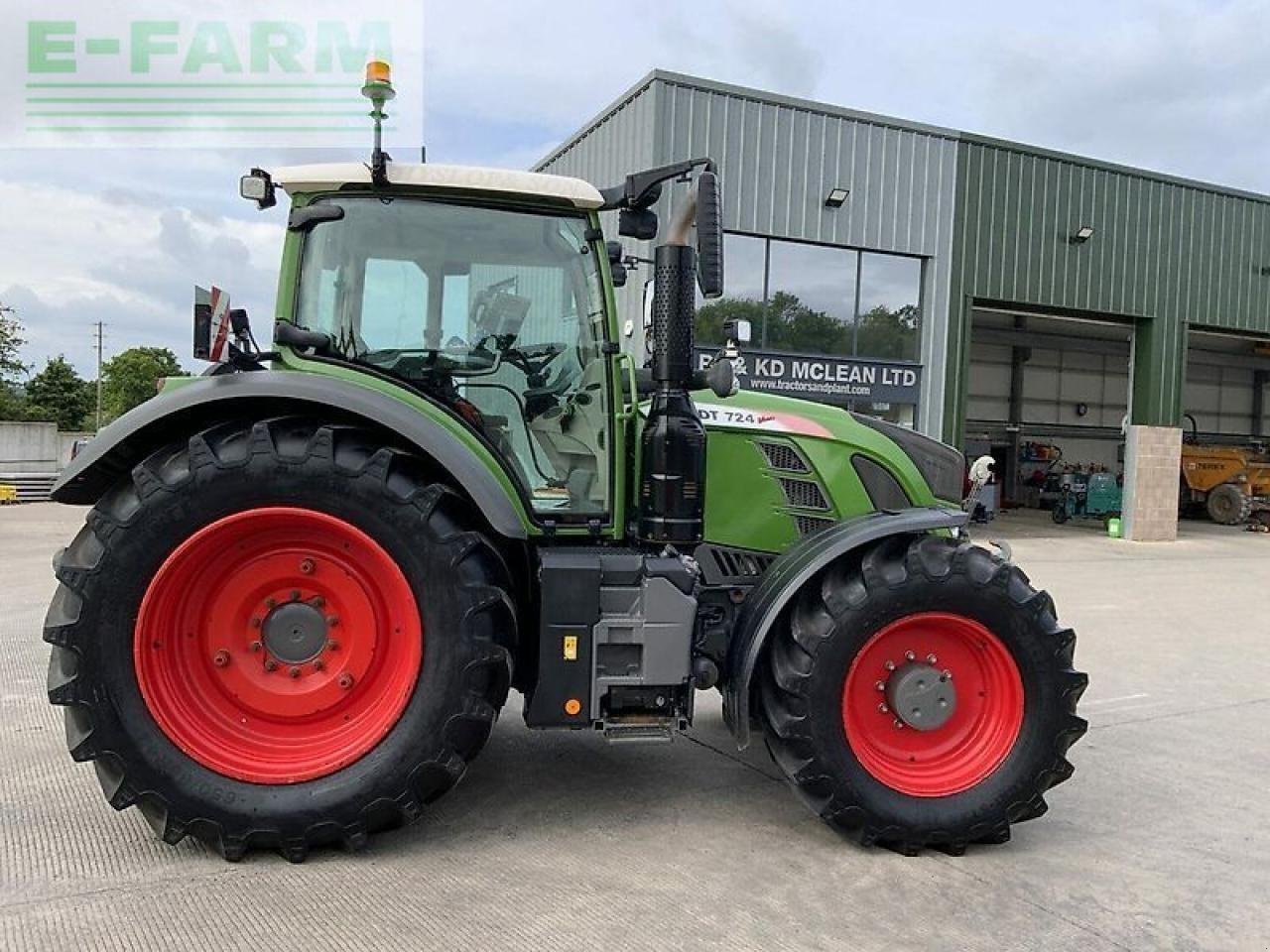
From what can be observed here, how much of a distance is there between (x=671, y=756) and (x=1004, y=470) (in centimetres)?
2552

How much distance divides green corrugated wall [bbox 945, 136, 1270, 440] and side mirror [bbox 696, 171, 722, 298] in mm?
12532

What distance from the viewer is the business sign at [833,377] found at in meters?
13.6

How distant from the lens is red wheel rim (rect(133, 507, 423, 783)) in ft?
10.6

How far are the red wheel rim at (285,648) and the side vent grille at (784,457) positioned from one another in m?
1.65

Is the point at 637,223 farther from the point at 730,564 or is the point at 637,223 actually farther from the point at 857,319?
the point at 857,319

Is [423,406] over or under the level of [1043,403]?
under

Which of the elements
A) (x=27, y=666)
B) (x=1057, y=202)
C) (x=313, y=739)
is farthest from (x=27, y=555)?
(x=1057, y=202)

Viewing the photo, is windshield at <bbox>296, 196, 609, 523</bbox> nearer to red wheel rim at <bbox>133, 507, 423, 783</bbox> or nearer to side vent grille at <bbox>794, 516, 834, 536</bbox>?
red wheel rim at <bbox>133, 507, 423, 783</bbox>

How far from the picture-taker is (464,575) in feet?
10.6

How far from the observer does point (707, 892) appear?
3.12 metres

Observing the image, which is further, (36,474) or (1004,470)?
(1004,470)

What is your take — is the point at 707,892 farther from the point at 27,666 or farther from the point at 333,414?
the point at 27,666

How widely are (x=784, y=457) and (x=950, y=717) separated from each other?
1.22 metres

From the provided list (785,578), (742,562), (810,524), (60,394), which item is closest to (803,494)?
(810,524)
